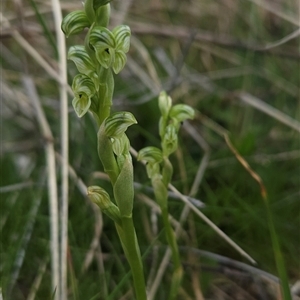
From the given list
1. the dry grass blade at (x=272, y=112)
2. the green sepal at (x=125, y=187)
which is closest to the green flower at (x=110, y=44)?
the green sepal at (x=125, y=187)

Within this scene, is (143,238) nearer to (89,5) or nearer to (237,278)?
(237,278)

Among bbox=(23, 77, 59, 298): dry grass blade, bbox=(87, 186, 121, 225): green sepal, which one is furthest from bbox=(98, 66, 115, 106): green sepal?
bbox=(23, 77, 59, 298): dry grass blade

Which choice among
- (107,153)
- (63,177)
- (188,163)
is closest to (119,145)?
(107,153)

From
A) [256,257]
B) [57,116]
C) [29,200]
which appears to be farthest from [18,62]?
[256,257]

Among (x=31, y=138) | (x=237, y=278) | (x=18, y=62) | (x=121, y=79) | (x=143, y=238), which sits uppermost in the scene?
(x=18, y=62)

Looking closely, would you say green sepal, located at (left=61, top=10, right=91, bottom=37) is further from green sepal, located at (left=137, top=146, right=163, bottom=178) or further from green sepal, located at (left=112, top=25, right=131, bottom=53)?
green sepal, located at (left=137, top=146, right=163, bottom=178)

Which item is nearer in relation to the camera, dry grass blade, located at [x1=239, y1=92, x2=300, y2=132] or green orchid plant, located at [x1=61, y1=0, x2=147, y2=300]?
green orchid plant, located at [x1=61, y1=0, x2=147, y2=300]
